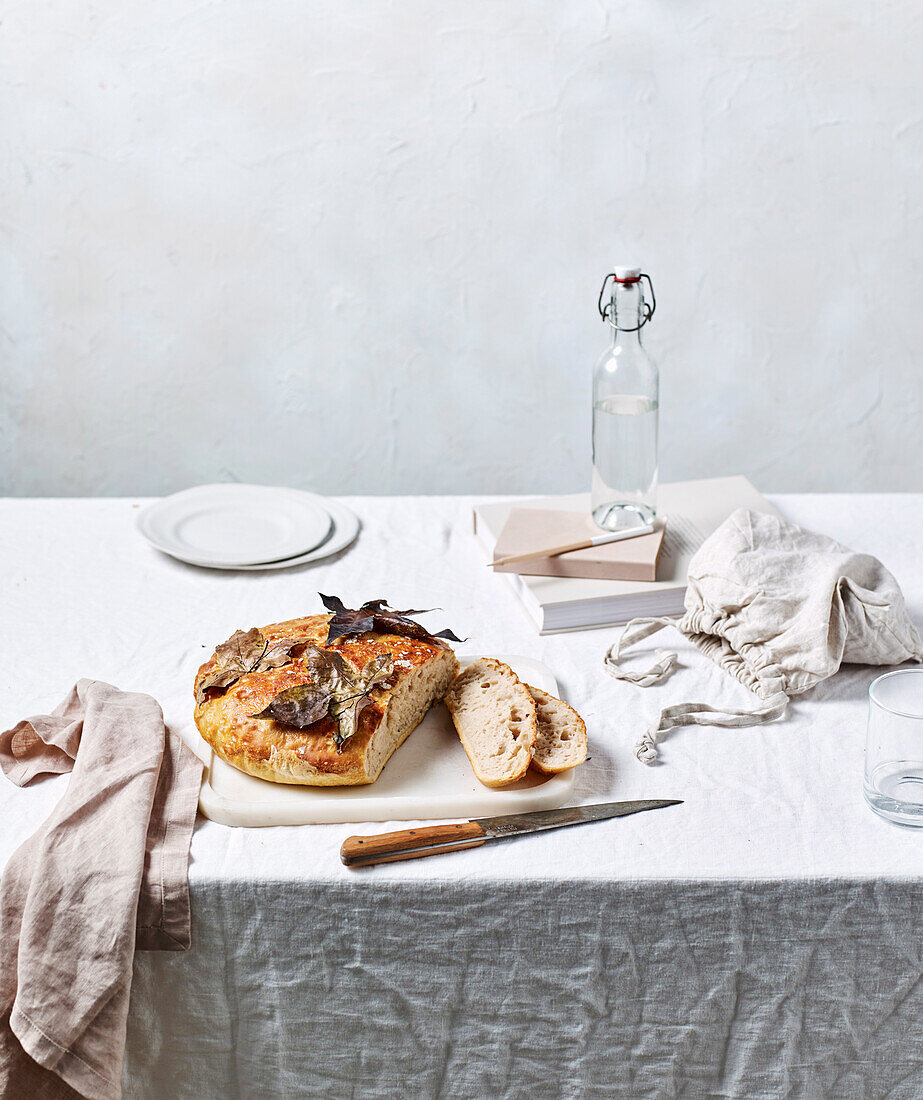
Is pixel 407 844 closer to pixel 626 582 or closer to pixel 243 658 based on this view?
pixel 243 658

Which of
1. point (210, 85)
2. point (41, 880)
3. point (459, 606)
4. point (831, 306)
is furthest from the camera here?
point (831, 306)

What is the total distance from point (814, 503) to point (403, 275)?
1.39 metres

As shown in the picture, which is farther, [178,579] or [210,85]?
[210,85]

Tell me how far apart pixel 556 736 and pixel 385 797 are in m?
0.16

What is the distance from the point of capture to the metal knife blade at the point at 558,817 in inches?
30.2

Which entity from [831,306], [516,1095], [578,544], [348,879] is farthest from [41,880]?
[831,306]

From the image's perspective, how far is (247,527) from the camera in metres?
1.37

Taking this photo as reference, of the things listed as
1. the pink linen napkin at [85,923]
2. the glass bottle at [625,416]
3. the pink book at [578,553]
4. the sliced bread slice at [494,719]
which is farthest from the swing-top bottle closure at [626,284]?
the pink linen napkin at [85,923]

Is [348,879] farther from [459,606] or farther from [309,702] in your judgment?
[459,606]

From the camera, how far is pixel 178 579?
123 centimetres

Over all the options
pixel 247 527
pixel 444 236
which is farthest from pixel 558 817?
pixel 444 236

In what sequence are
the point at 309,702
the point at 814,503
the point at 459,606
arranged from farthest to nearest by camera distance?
1. the point at 814,503
2. the point at 459,606
3. the point at 309,702

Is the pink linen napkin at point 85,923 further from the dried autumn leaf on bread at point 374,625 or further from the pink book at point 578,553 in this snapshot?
the pink book at point 578,553

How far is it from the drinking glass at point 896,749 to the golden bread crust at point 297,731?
371mm
